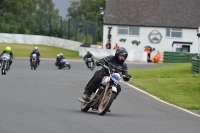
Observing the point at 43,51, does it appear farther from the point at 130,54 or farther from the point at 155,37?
the point at 155,37

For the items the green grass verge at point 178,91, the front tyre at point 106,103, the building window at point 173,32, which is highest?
the building window at point 173,32

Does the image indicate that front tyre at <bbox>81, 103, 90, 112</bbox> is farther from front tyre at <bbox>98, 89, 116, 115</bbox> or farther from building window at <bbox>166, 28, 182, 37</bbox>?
building window at <bbox>166, 28, 182, 37</bbox>

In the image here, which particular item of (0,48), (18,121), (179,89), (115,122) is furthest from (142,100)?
(0,48)

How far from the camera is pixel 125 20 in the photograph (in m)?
73.1

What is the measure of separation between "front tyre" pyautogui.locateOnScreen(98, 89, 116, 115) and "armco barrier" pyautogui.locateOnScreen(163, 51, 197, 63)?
49.8 m

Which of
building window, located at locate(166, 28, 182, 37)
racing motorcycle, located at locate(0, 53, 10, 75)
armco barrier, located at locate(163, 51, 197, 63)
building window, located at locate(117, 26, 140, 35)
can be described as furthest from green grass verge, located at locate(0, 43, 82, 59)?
racing motorcycle, located at locate(0, 53, 10, 75)

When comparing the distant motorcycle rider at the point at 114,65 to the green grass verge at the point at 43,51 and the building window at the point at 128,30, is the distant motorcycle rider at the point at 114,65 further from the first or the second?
the building window at the point at 128,30

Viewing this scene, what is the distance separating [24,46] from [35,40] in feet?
14.2

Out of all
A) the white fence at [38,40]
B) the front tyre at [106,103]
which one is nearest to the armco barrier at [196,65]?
the front tyre at [106,103]

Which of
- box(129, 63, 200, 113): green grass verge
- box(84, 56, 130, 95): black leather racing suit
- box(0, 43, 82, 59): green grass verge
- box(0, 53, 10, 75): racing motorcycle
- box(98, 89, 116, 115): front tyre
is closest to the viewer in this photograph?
box(98, 89, 116, 115): front tyre

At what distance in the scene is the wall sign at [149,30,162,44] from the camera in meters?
72.8

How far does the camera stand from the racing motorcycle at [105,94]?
13797 mm

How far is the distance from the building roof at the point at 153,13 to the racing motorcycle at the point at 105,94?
191 feet

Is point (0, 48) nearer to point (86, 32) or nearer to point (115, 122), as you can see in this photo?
point (86, 32)
